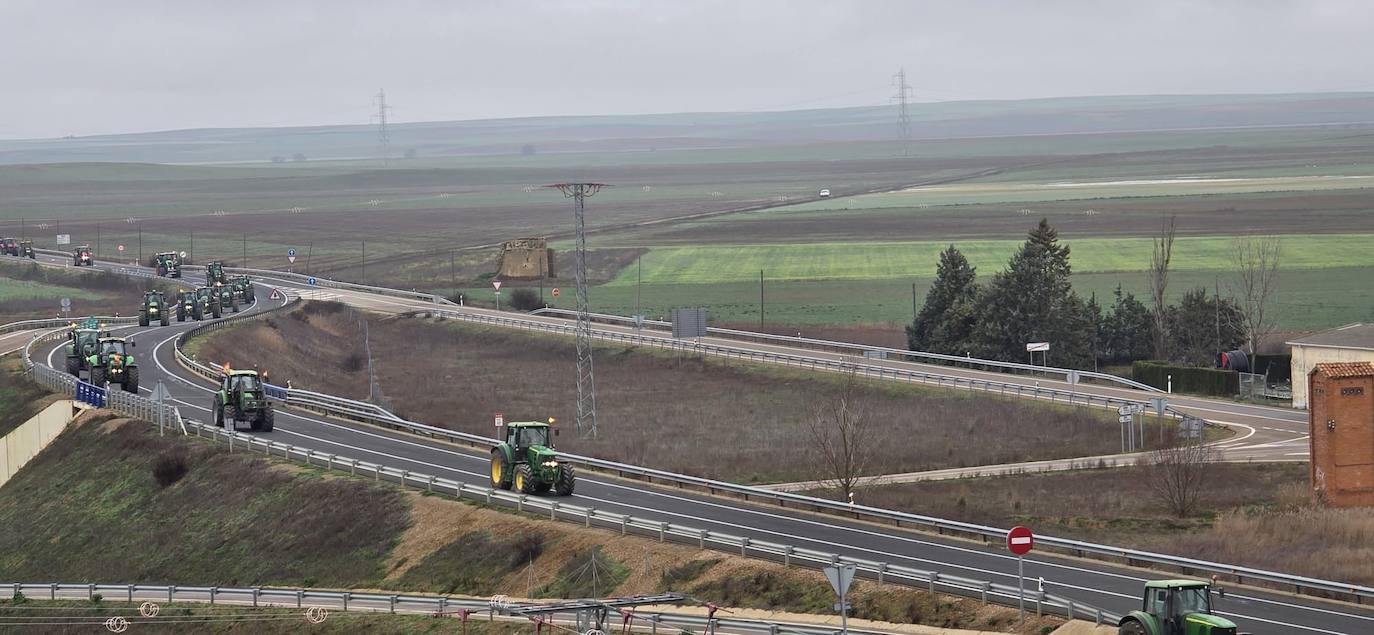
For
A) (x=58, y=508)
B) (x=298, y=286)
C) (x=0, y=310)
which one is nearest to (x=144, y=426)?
(x=58, y=508)

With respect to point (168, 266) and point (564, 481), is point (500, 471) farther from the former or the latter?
point (168, 266)

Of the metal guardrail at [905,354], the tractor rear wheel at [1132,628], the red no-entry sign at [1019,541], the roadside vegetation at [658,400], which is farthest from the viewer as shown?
the metal guardrail at [905,354]

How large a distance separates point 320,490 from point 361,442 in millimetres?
10324

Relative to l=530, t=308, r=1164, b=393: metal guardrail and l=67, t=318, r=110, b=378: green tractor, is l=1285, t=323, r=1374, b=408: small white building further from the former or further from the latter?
l=67, t=318, r=110, b=378: green tractor

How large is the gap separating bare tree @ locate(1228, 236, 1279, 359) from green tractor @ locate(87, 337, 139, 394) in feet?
162

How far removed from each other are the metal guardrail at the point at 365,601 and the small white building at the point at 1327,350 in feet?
136

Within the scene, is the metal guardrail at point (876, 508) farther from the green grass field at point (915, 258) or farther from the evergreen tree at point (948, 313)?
the green grass field at point (915, 258)

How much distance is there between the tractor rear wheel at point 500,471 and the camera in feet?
177

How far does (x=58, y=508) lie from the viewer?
63.5 metres

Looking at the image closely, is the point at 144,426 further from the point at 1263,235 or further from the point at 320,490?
the point at 1263,235

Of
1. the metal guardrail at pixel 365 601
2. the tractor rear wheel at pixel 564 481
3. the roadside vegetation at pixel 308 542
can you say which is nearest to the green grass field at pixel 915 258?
the roadside vegetation at pixel 308 542

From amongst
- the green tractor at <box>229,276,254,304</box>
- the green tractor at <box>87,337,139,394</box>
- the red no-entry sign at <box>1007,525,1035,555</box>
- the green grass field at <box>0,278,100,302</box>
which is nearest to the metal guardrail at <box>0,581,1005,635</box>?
the red no-entry sign at <box>1007,525,1035,555</box>

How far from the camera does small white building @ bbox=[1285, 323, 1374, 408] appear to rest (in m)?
72.6

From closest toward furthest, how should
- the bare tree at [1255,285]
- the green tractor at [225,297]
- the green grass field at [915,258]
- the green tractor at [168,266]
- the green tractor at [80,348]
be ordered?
the green tractor at [80,348]
the bare tree at [1255,285]
the green tractor at [225,297]
the green grass field at [915,258]
the green tractor at [168,266]
